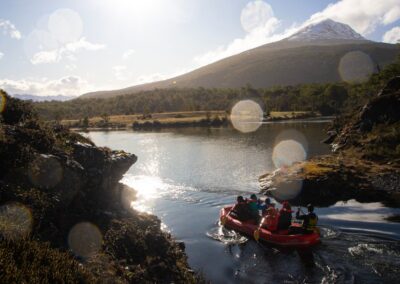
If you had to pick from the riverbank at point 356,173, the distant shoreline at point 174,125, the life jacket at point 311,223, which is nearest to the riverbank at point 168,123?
the distant shoreline at point 174,125

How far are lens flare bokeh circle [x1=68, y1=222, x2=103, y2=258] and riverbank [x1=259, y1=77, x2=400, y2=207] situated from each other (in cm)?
1690

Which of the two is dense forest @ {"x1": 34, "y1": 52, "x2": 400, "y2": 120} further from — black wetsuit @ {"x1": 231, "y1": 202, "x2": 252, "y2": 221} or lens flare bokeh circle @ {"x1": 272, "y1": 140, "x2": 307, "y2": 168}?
black wetsuit @ {"x1": 231, "y1": 202, "x2": 252, "y2": 221}

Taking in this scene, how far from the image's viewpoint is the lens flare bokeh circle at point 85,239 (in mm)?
14141

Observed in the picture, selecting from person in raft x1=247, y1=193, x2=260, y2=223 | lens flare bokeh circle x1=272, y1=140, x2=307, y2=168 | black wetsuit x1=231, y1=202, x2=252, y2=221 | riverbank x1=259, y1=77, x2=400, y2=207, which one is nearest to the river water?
lens flare bokeh circle x1=272, y1=140, x2=307, y2=168

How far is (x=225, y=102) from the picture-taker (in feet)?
530

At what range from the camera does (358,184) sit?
2948 centimetres

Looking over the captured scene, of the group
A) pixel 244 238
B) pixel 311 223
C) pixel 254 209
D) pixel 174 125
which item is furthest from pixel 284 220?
pixel 174 125

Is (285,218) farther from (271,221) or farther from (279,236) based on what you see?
(279,236)

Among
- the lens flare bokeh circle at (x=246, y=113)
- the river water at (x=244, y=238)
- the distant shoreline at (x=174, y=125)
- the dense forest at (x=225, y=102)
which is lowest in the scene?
the river water at (x=244, y=238)

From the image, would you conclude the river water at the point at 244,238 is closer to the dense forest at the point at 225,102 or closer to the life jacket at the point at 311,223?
the life jacket at the point at 311,223

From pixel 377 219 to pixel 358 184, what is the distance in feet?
22.1

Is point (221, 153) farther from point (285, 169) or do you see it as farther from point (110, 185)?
point (110, 185)

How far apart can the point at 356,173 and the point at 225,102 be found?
13161 cm

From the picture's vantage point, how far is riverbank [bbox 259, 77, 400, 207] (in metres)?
28.4
